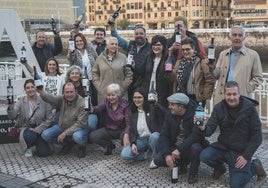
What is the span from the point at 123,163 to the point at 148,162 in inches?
14.3

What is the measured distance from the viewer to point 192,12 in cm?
9362

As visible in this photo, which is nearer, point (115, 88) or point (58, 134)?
point (115, 88)

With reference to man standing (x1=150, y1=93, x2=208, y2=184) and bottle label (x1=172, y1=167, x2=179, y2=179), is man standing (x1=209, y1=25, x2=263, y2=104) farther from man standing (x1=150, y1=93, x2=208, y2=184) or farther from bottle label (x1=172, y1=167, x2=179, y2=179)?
bottle label (x1=172, y1=167, x2=179, y2=179)

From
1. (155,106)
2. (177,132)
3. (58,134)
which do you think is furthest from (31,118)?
(177,132)

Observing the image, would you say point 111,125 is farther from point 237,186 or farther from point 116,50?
point 237,186

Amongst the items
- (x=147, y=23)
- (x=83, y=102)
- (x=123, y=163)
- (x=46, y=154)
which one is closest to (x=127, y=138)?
(x=123, y=163)

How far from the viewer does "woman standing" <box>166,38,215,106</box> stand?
20.2 feet

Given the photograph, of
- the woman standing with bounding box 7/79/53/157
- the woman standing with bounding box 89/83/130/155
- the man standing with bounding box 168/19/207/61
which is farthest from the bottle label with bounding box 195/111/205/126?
the woman standing with bounding box 7/79/53/157

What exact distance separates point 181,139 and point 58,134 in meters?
2.07

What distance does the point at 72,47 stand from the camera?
7426 mm

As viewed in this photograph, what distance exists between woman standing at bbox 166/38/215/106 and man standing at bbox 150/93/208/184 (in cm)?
52

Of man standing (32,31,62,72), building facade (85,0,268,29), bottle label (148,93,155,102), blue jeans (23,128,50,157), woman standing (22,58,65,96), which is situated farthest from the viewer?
building facade (85,0,268,29)

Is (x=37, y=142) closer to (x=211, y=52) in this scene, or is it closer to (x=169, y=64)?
(x=169, y=64)

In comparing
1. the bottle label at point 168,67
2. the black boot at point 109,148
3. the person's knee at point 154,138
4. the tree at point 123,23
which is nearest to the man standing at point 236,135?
the person's knee at point 154,138
